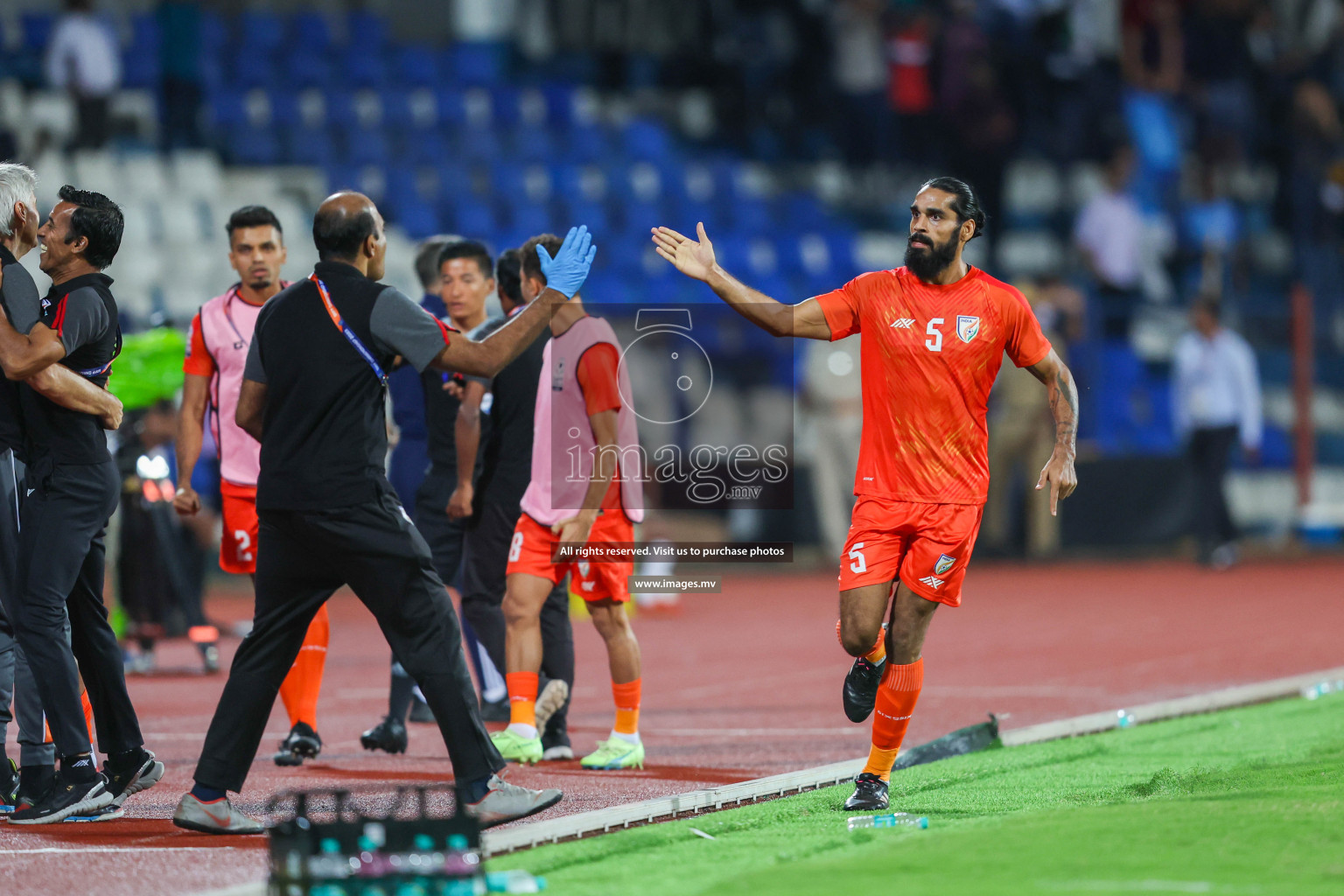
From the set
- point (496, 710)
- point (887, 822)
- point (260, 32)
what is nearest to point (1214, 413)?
point (496, 710)

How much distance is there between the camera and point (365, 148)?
19.8 m

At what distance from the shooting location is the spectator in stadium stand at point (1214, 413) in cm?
1827

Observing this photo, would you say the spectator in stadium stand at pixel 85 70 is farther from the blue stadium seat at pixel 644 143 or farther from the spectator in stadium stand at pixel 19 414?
the spectator in stadium stand at pixel 19 414

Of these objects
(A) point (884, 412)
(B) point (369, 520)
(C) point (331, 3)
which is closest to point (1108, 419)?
(C) point (331, 3)

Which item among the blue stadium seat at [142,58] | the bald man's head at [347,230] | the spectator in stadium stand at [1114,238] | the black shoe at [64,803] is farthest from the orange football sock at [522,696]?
the spectator in stadium stand at [1114,238]

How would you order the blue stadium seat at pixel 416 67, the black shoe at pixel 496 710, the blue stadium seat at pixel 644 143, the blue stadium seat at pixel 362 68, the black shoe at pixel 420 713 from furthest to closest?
1. the blue stadium seat at pixel 644 143
2. the blue stadium seat at pixel 416 67
3. the blue stadium seat at pixel 362 68
4. the black shoe at pixel 420 713
5. the black shoe at pixel 496 710

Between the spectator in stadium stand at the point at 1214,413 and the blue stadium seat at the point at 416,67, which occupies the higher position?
the blue stadium seat at the point at 416,67

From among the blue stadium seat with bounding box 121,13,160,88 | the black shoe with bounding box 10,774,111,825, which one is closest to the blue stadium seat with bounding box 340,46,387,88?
the blue stadium seat with bounding box 121,13,160,88

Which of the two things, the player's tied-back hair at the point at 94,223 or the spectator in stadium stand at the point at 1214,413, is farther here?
the spectator in stadium stand at the point at 1214,413

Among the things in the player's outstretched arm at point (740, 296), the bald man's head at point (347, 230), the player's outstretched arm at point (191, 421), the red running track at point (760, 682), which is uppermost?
the bald man's head at point (347, 230)

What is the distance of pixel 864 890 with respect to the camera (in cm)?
508

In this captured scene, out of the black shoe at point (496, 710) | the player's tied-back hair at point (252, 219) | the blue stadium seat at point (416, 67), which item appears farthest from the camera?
the blue stadium seat at point (416, 67)

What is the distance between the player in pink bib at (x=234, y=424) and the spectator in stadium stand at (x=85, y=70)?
410 inches

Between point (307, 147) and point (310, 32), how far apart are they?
2.10 metres
